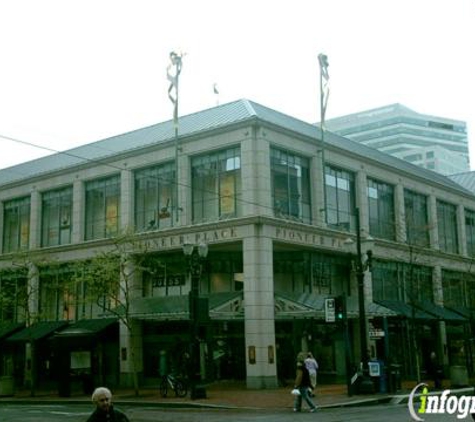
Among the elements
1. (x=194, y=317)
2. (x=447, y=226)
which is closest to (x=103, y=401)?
(x=194, y=317)

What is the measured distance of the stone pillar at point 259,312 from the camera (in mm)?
31312

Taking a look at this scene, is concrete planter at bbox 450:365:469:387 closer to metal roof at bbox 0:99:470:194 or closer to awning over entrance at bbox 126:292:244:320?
awning over entrance at bbox 126:292:244:320

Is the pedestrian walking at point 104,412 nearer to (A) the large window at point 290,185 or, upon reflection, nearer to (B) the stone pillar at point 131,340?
(A) the large window at point 290,185

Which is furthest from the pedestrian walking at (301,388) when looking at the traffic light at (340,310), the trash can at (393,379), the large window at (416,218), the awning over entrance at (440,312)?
the large window at (416,218)

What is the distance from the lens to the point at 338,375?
3622 centimetres

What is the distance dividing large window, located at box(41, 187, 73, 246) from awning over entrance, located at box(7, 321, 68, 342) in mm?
4827

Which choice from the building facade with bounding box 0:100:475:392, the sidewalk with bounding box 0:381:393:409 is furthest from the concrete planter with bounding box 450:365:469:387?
the sidewalk with bounding box 0:381:393:409

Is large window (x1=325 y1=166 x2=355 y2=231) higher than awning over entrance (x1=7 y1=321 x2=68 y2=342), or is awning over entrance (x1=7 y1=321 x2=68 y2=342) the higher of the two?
large window (x1=325 y1=166 x2=355 y2=231)

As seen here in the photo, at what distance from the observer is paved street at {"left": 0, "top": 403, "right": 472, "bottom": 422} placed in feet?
60.5

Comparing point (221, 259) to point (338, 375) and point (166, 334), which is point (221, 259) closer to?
point (166, 334)

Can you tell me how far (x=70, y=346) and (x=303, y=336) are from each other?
11888 millimetres

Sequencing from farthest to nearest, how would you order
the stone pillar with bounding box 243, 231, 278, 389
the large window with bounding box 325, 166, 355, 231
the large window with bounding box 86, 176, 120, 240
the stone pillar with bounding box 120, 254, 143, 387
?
the large window with bounding box 86, 176, 120, 240, the large window with bounding box 325, 166, 355, 231, the stone pillar with bounding box 120, 254, 143, 387, the stone pillar with bounding box 243, 231, 278, 389

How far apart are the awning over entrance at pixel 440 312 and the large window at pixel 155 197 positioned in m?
15.2

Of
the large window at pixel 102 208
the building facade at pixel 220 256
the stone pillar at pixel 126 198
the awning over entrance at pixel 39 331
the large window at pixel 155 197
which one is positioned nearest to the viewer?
the building facade at pixel 220 256
